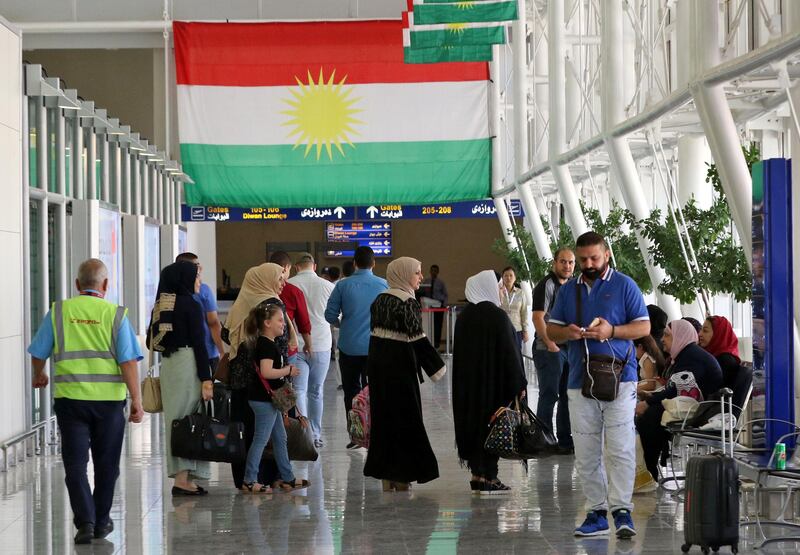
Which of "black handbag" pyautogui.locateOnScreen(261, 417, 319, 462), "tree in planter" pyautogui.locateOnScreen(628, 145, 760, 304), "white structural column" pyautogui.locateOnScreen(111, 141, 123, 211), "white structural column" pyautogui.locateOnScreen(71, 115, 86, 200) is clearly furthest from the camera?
"white structural column" pyautogui.locateOnScreen(111, 141, 123, 211)

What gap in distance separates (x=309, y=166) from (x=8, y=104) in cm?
1292

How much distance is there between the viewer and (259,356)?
337 inches

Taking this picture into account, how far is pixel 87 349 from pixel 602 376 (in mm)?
2844

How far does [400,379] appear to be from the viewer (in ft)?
28.5

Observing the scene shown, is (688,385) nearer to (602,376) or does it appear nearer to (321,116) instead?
(602,376)

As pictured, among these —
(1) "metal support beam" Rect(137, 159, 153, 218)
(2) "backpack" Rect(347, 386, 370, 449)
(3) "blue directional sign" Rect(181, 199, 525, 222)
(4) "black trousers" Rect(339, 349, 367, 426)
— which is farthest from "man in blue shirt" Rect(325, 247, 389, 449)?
(3) "blue directional sign" Rect(181, 199, 525, 222)

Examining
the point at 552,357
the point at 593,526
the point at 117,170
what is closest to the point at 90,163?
the point at 117,170

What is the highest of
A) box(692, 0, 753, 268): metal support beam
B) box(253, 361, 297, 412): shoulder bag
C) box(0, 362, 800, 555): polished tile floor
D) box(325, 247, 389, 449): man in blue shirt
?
box(692, 0, 753, 268): metal support beam

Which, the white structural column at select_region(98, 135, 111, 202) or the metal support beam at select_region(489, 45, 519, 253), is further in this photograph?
the metal support beam at select_region(489, 45, 519, 253)

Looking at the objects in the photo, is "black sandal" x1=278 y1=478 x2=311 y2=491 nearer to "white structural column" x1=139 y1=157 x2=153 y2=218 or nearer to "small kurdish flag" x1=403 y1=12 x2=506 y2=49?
"small kurdish flag" x1=403 y1=12 x2=506 y2=49

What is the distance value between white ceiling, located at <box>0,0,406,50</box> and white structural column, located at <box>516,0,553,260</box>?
3.30 m

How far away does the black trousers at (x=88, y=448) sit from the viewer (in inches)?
280

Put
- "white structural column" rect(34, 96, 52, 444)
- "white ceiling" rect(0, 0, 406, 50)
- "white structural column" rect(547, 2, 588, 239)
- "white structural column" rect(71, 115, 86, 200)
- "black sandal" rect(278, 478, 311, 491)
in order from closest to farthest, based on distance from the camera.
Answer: "black sandal" rect(278, 478, 311, 491) < "white structural column" rect(34, 96, 52, 444) < "white structural column" rect(71, 115, 86, 200) < "white structural column" rect(547, 2, 588, 239) < "white ceiling" rect(0, 0, 406, 50)

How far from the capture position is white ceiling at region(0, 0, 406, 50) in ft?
73.8
